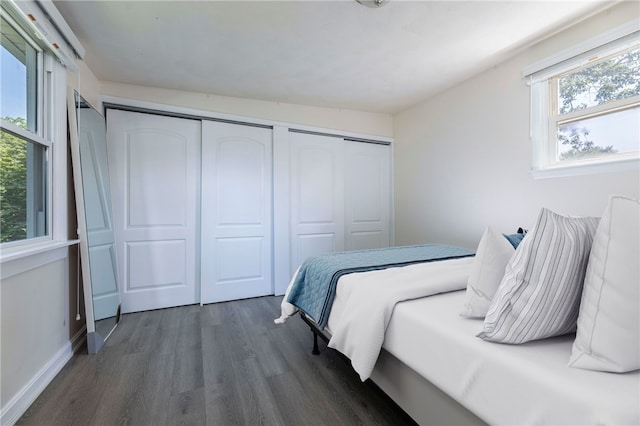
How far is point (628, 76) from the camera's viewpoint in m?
1.97

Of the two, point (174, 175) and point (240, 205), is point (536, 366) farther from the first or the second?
point (174, 175)

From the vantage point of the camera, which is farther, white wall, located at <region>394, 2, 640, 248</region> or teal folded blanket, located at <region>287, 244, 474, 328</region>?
white wall, located at <region>394, 2, 640, 248</region>

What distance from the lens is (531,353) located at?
0.86 metres

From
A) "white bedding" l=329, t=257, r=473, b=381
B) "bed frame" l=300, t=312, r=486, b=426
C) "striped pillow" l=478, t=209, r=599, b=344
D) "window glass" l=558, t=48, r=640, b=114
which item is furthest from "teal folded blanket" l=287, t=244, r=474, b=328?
"window glass" l=558, t=48, r=640, b=114

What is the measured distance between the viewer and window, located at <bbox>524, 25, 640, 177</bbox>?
1943 millimetres

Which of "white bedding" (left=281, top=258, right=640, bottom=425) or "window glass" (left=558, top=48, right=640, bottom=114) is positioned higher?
"window glass" (left=558, top=48, right=640, bottom=114)

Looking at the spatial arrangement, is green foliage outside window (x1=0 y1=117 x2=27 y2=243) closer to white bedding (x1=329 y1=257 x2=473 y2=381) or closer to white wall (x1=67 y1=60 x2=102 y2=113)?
white wall (x1=67 y1=60 x2=102 y2=113)

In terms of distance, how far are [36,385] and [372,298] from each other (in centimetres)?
196

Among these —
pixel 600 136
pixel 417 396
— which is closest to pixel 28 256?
pixel 417 396

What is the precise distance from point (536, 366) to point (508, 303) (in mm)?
190

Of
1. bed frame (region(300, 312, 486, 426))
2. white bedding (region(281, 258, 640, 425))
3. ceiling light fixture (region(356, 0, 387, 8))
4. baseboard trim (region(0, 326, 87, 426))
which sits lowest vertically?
baseboard trim (region(0, 326, 87, 426))

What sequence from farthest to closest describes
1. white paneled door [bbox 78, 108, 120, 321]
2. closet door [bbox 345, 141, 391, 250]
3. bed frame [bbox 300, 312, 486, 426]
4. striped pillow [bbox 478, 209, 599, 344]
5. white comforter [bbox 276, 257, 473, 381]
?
closet door [bbox 345, 141, 391, 250] < white paneled door [bbox 78, 108, 120, 321] < white comforter [bbox 276, 257, 473, 381] < bed frame [bbox 300, 312, 486, 426] < striped pillow [bbox 478, 209, 599, 344]

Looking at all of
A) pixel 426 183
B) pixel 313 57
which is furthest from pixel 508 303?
pixel 426 183

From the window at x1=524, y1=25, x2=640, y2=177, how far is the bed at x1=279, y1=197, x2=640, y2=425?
1594 millimetres
